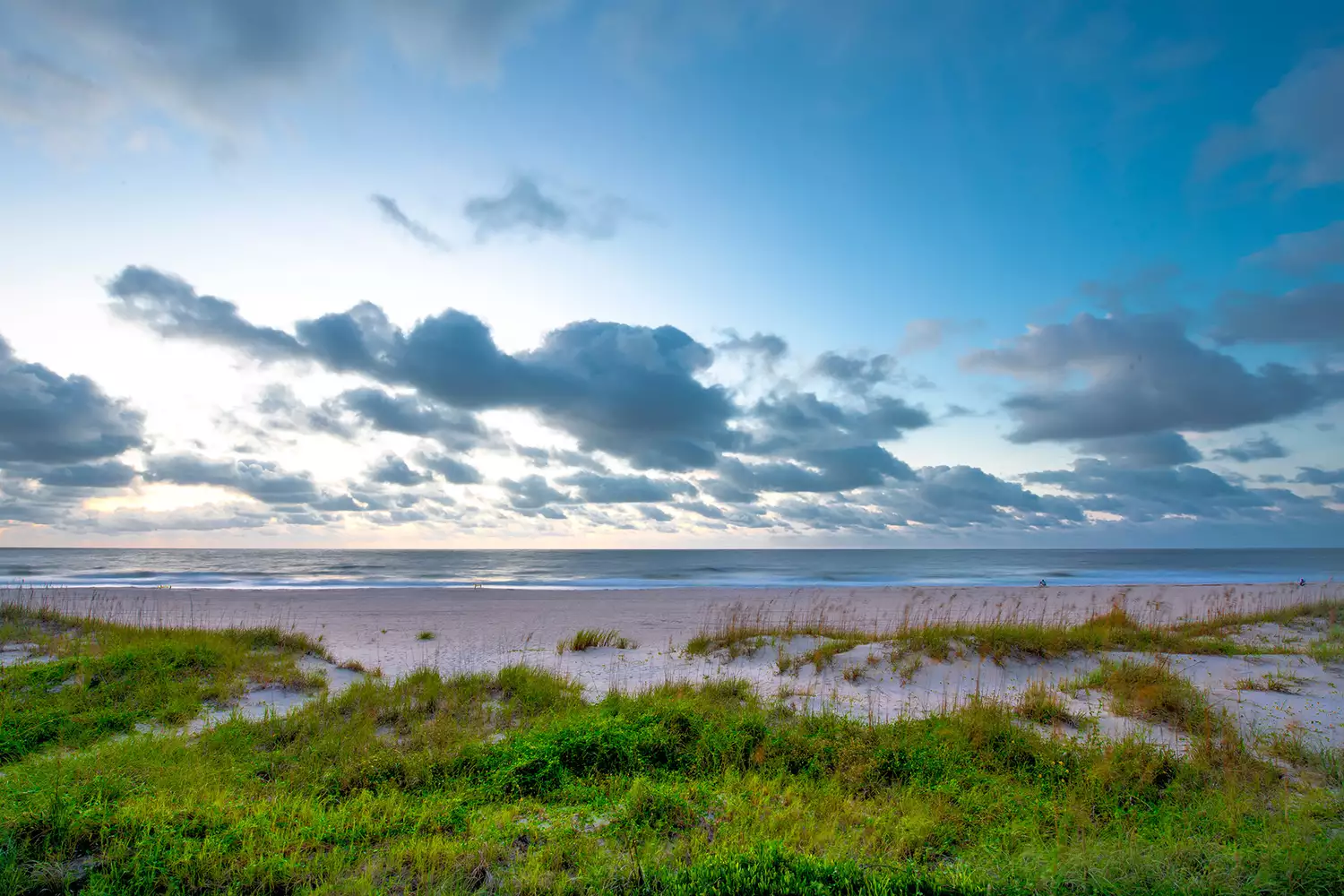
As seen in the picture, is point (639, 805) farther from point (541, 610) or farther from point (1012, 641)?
point (541, 610)

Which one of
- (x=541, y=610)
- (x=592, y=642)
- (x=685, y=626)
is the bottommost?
(x=541, y=610)

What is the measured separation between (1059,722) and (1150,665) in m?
3.39

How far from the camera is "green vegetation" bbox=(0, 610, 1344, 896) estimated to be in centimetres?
434

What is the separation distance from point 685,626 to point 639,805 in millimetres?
14889

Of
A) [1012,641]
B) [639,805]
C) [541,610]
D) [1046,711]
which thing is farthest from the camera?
[541,610]

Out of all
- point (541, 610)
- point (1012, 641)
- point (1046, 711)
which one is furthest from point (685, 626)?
point (1046, 711)

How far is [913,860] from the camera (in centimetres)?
461

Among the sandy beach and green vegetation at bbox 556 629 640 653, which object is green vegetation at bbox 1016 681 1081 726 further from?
green vegetation at bbox 556 629 640 653

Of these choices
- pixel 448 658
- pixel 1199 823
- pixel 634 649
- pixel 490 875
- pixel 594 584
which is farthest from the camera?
pixel 594 584

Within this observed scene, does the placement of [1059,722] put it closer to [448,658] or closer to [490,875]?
[490,875]

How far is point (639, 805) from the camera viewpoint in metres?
5.48

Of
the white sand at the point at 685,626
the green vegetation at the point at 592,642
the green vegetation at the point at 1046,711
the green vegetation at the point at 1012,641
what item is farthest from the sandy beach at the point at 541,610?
the green vegetation at the point at 1046,711

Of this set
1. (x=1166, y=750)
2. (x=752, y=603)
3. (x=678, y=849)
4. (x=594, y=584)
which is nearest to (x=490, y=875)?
(x=678, y=849)

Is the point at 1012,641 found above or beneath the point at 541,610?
above
